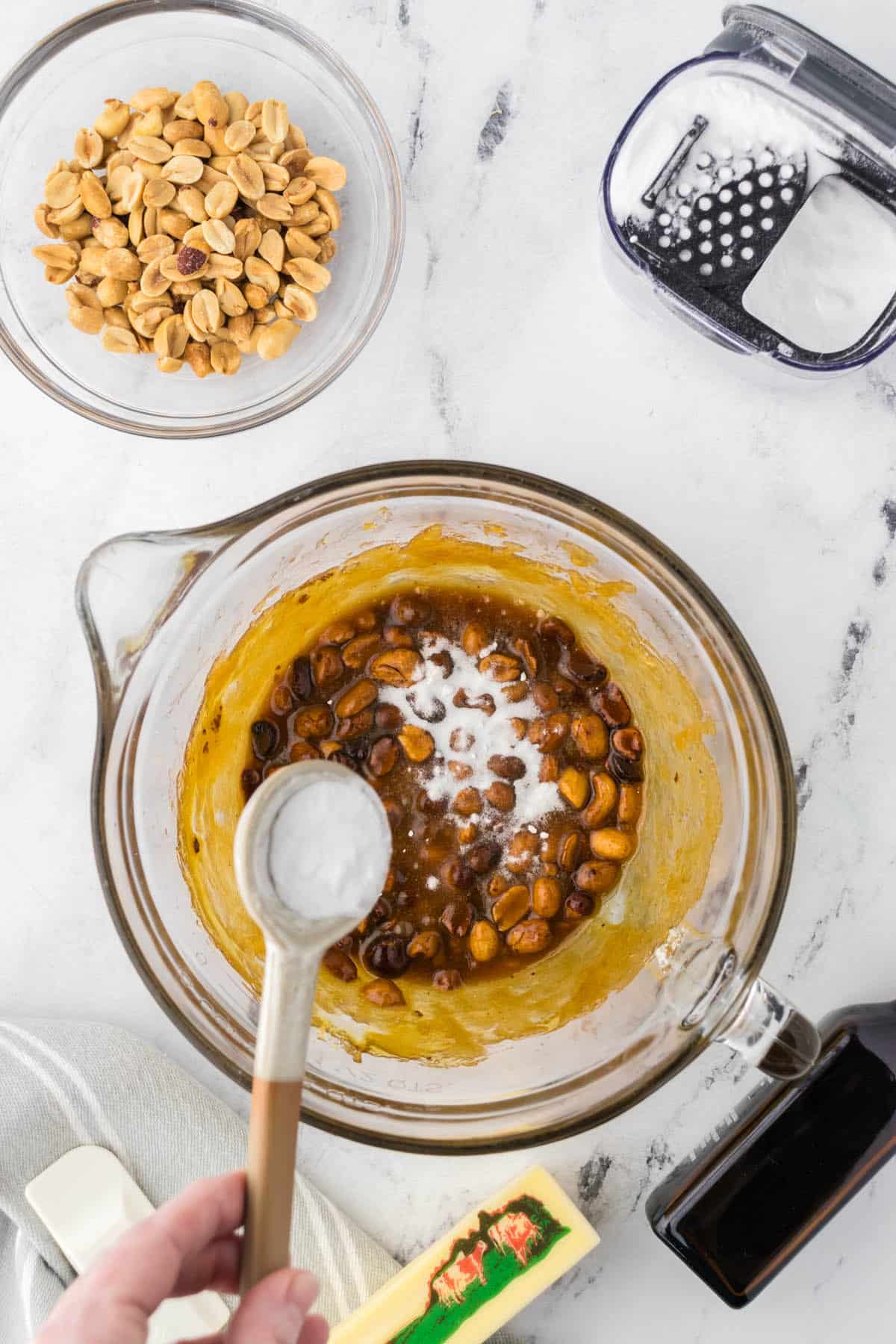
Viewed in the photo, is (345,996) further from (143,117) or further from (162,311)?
(143,117)

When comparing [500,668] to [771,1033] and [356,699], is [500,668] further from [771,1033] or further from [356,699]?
[771,1033]

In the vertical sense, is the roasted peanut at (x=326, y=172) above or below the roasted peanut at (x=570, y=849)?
above

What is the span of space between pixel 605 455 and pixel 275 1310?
76 centimetres

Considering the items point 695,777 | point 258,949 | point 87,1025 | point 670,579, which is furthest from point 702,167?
point 87,1025

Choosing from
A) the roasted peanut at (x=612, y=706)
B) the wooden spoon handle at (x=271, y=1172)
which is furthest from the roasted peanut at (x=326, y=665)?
the wooden spoon handle at (x=271, y=1172)

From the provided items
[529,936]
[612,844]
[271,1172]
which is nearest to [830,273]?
[612,844]

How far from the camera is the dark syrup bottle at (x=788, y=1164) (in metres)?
1.01

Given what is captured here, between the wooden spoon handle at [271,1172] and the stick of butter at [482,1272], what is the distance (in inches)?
11.1

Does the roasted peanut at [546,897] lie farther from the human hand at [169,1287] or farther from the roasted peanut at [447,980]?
the human hand at [169,1287]

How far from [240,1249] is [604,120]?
1041 mm

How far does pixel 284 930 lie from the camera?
0.78m

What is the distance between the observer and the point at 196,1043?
0.87 meters

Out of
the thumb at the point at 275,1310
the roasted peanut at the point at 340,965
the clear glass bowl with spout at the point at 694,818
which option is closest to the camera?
the thumb at the point at 275,1310

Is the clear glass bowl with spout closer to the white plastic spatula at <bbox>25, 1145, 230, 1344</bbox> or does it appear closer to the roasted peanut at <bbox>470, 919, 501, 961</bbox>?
the roasted peanut at <bbox>470, 919, 501, 961</bbox>
